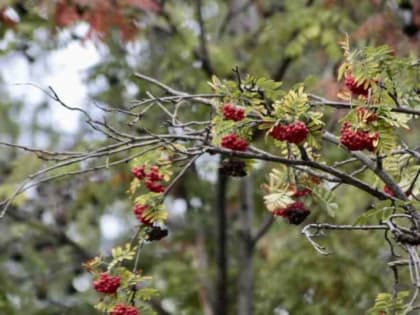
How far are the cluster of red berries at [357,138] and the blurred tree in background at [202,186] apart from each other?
5.20 ft

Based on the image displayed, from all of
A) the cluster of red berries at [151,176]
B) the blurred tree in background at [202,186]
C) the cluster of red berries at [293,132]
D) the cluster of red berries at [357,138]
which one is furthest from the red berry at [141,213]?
the blurred tree in background at [202,186]

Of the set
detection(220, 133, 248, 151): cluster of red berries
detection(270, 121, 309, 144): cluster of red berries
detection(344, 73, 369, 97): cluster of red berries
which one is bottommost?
detection(270, 121, 309, 144): cluster of red berries

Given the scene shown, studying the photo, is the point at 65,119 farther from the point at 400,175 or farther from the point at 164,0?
the point at 400,175

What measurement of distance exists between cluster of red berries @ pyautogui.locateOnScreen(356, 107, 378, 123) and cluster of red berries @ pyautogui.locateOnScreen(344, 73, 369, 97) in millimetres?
88

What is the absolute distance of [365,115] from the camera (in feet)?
5.25

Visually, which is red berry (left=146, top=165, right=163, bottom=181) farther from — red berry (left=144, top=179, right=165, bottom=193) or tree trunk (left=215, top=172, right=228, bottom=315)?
tree trunk (left=215, top=172, right=228, bottom=315)

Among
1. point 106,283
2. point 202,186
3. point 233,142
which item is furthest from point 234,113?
point 202,186

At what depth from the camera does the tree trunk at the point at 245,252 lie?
12.7 ft

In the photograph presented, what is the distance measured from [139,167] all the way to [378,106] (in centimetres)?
58

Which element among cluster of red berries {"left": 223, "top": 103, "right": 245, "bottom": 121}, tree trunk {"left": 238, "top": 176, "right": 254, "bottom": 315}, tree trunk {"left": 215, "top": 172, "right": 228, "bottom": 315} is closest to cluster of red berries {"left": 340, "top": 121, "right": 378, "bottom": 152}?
cluster of red berries {"left": 223, "top": 103, "right": 245, "bottom": 121}

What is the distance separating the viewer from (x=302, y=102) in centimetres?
162

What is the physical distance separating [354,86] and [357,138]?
0.15m

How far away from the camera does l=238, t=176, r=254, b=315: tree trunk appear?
3881 mm

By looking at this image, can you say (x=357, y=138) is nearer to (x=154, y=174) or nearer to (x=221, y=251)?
(x=154, y=174)
